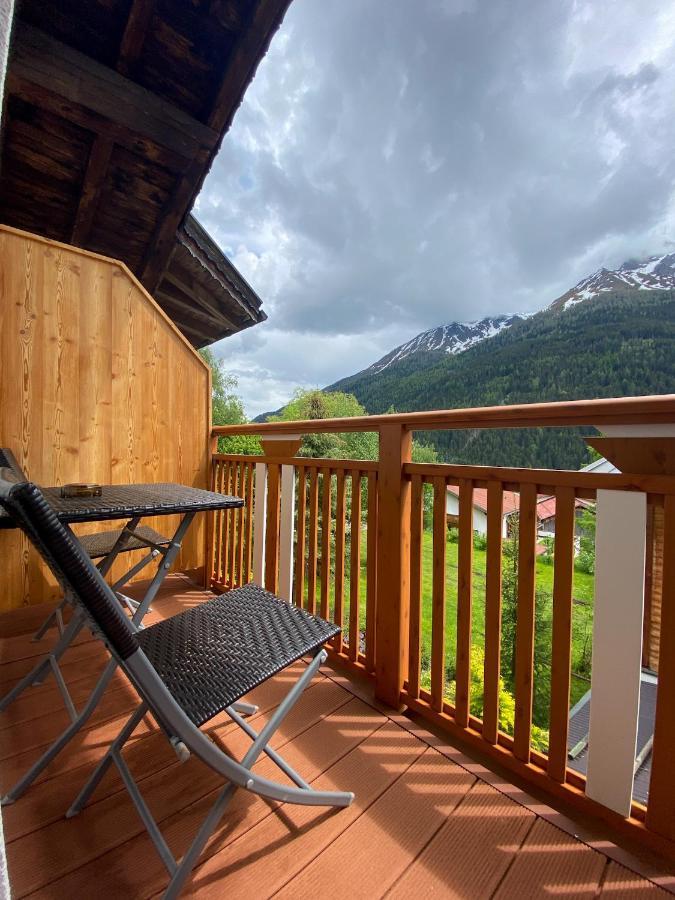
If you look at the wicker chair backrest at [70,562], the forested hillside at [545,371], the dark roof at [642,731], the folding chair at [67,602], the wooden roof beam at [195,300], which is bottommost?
the dark roof at [642,731]

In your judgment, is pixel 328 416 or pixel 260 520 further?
pixel 328 416

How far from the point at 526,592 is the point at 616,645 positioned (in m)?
0.26

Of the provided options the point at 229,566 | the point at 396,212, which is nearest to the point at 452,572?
the point at 229,566

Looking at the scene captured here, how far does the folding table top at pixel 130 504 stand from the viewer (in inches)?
47.8

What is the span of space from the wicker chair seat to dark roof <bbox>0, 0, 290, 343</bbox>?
3.26 meters

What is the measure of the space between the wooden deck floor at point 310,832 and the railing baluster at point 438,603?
7.5 inches

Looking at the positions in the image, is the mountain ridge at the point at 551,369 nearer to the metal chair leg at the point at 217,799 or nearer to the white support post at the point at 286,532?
the white support post at the point at 286,532

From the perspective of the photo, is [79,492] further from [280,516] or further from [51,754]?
[280,516]

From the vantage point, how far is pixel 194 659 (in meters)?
1.15

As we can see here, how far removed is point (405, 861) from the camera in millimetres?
1079

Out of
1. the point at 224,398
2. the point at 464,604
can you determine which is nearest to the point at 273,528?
the point at 464,604

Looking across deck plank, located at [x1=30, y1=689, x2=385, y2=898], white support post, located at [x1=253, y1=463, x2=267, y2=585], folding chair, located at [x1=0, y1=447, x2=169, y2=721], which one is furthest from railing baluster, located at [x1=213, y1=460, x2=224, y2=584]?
deck plank, located at [x1=30, y1=689, x2=385, y2=898]

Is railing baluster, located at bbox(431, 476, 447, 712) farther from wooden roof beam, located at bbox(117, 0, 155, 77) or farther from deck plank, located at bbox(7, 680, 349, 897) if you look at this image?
wooden roof beam, located at bbox(117, 0, 155, 77)

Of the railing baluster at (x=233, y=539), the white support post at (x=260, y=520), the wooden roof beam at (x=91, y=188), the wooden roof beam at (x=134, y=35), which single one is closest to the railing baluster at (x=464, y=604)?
the white support post at (x=260, y=520)
